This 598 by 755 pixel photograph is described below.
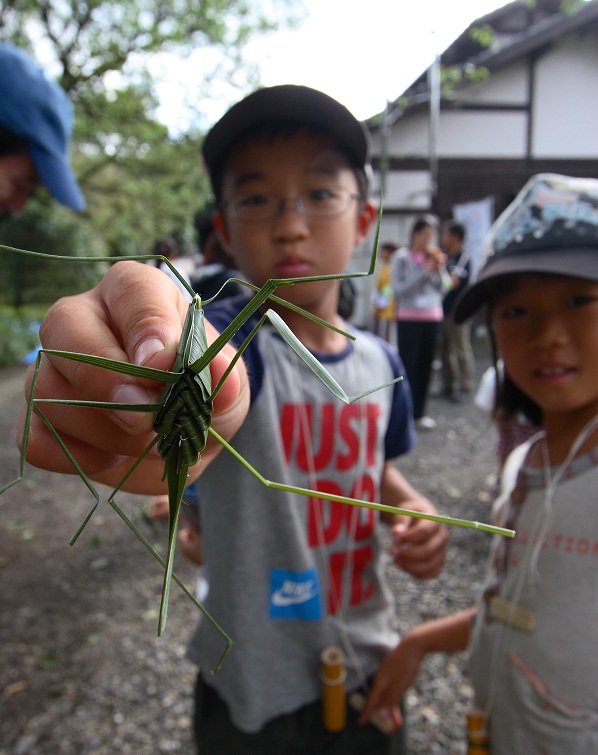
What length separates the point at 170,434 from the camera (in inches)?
18.2

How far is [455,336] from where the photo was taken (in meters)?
6.00

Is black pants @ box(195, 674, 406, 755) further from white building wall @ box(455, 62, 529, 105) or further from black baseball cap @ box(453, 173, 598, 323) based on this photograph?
white building wall @ box(455, 62, 529, 105)

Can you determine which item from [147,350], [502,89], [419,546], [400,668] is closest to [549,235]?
[419,546]

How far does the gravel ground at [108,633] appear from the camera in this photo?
1954 mm

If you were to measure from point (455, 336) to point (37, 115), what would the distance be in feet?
16.2

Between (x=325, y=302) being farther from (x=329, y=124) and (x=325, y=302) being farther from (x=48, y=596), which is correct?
(x=48, y=596)

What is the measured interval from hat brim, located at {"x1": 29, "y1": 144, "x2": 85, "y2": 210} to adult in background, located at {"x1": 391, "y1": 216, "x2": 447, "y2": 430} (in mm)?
3590

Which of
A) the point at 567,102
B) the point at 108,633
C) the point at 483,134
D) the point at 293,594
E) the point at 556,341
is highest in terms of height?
the point at 567,102

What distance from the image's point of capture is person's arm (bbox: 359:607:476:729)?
1260mm

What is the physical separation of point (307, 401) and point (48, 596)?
88.4 inches

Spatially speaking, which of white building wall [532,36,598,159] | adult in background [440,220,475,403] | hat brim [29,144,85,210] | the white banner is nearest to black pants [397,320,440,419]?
adult in background [440,220,475,403]

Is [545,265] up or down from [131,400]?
up

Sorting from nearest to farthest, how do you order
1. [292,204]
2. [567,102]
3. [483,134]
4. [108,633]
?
[292,204] → [108,633] → [567,102] → [483,134]

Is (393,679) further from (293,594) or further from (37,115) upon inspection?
(37,115)
